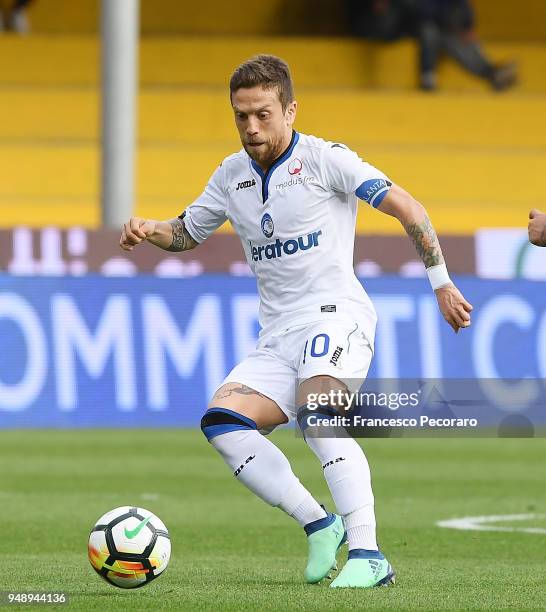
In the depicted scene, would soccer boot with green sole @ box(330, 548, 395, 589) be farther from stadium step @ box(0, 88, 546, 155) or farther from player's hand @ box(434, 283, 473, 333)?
stadium step @ box(0, 88, 546, 155)

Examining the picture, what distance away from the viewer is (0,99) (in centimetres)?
2048

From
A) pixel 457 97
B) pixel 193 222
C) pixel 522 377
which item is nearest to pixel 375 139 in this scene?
pixel 457 97

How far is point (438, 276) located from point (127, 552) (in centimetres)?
149

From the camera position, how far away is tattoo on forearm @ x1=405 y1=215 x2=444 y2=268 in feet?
18.7

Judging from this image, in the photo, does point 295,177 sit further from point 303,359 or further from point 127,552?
point 127,552

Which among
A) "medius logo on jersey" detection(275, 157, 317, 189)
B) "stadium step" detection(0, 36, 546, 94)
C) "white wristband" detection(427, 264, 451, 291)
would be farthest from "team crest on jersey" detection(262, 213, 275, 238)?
"stadium step" detection(0, 36, 546, 94)

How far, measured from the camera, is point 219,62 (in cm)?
2181

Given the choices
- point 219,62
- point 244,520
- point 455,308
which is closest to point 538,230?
point 455,308

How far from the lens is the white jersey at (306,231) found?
5.88 meters

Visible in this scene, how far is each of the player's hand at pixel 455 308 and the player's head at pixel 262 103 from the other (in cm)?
88

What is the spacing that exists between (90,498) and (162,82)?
525 inches

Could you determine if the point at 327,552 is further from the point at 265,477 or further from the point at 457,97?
the point at 457,97

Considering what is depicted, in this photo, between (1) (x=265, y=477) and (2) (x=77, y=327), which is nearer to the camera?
(1) (x=265, y=477)

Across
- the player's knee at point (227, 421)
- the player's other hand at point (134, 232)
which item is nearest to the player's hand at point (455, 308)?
the player's knee at point (227, 421)
